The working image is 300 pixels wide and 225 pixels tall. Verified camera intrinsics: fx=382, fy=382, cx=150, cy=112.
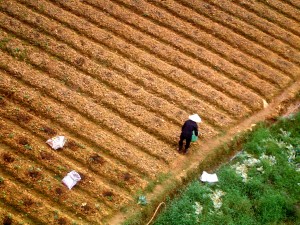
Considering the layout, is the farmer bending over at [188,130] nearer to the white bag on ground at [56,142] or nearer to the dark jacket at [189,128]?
the dark jacket at [189,128]

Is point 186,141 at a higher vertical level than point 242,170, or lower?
higher

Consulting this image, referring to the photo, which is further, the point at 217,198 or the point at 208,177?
the point at 208,177

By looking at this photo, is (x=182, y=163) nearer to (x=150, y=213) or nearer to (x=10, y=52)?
(x=150, y=213)

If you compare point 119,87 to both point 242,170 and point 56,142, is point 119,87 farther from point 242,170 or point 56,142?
point 242,170

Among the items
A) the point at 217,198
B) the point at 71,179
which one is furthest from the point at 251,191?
the point at 71,179

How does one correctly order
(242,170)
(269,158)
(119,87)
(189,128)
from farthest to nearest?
(119,87) < (269,158) < (242,170) < (189,128)

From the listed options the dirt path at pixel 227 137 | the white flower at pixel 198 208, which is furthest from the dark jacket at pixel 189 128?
the white flower at pixel 198 208

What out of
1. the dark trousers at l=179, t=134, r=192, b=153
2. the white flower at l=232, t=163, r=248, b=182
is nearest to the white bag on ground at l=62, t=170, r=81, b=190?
the dark trousers at l=179, t=134, r=192, b=153

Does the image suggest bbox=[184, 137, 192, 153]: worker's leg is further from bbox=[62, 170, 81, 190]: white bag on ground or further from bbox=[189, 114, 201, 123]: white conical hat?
bbox=[62, 170, 81, 190]: white bag on ground
